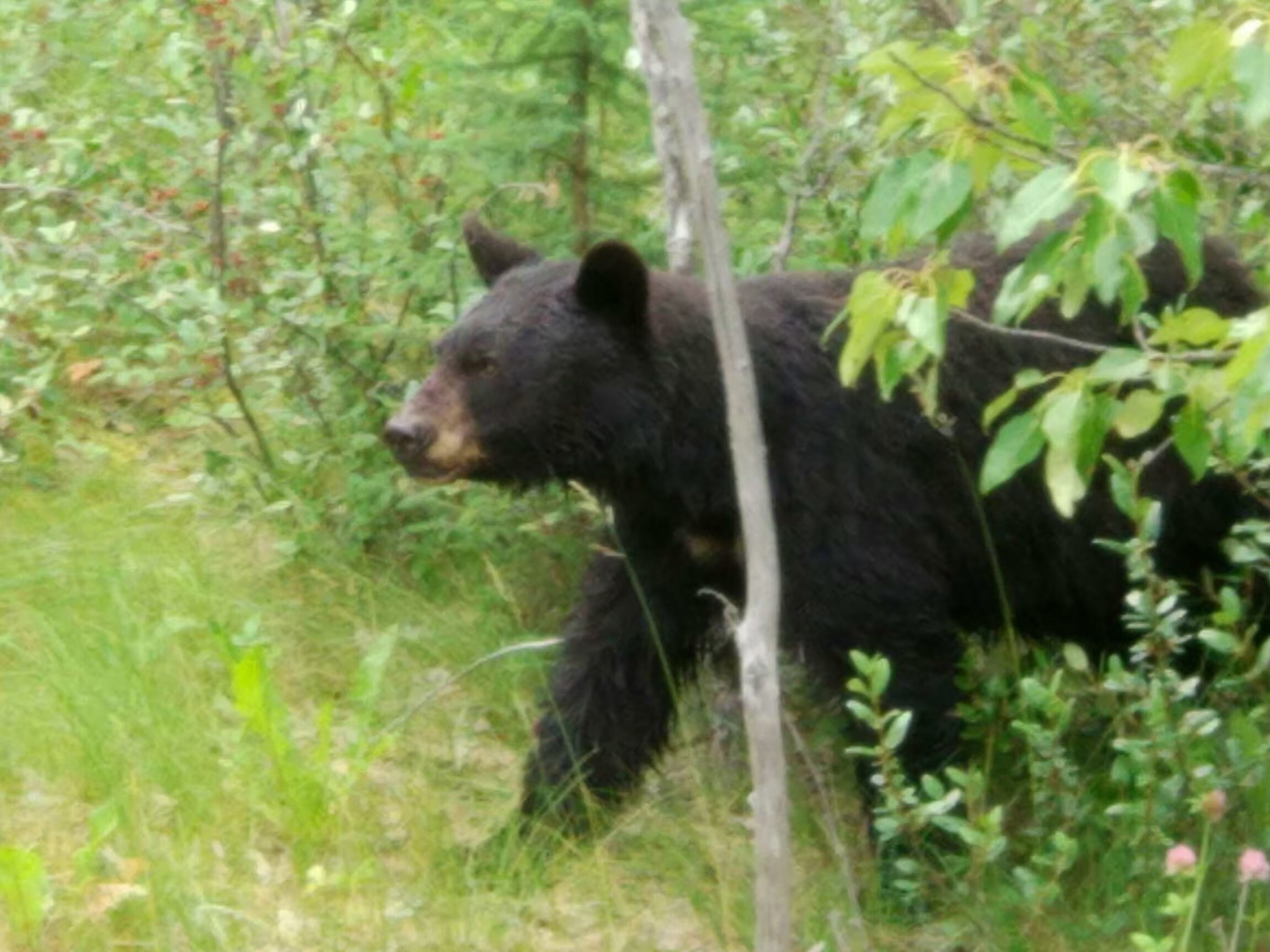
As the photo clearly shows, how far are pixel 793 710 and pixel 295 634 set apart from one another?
1392 mm

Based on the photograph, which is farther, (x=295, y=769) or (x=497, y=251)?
(x=497, y=251)

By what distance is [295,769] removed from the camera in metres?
5.19

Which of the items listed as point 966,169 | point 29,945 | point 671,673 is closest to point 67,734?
point 29,945

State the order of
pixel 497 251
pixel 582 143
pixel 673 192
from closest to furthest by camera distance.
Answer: pixel 497 251 < pixel 673 192 < pixel 582 143

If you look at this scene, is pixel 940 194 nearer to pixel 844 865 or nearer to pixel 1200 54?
pixel 1200 54

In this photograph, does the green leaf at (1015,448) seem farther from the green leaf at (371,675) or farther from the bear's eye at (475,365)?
the green leaf at (371,675)

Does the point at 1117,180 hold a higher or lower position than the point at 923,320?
higher

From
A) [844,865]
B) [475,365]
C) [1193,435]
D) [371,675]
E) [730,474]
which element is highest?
[1193,435]

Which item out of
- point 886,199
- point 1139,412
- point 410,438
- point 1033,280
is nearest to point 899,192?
point 886,199

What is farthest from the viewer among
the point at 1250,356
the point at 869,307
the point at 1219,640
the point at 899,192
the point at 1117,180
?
the point at 1219,640

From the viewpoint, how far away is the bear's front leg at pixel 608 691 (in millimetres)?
5641

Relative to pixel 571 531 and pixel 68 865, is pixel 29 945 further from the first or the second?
pixel 571 531

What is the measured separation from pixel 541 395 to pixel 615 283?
320 mm

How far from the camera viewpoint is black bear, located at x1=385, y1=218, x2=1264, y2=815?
5.35 meters
